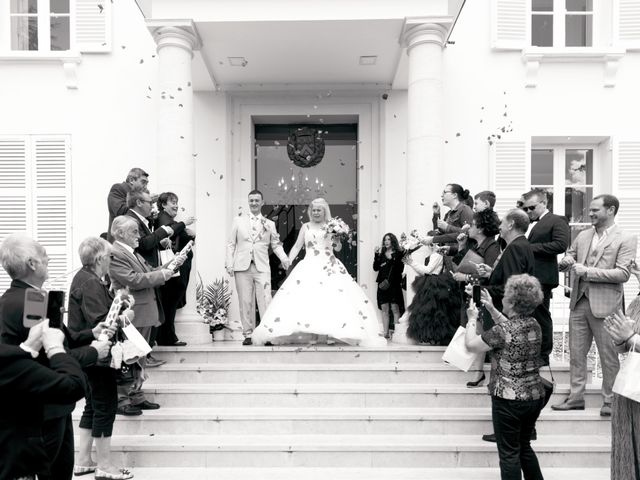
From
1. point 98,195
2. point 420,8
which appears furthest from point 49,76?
point 420,8

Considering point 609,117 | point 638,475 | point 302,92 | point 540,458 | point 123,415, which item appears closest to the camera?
point 638,475

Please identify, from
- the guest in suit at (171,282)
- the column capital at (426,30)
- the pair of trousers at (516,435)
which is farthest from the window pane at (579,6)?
the pair of trousers at (516,435)

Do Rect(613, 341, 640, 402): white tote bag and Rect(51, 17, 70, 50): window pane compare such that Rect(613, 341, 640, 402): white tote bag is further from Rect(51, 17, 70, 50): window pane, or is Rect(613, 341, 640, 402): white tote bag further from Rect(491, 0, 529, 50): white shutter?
Rect(51, 17, 70, 50): window pane

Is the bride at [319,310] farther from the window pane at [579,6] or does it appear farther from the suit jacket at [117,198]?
the window pane at [579,6]

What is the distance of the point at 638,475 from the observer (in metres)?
3.07

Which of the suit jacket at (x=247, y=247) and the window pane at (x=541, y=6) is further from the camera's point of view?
the window pane at (x=541, y=6)

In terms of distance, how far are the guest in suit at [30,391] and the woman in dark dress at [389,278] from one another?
6.03 m

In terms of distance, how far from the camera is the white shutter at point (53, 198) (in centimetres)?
850

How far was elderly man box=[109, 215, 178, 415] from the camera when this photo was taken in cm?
473

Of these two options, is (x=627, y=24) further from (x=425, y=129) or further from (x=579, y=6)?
(x=425, y=129)

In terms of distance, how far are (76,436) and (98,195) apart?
4383 millimetres

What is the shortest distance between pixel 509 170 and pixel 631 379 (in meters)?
5.81

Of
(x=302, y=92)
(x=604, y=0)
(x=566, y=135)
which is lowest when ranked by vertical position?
(x=566, y=135)

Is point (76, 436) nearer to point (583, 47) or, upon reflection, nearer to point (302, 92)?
point (302, 92)
